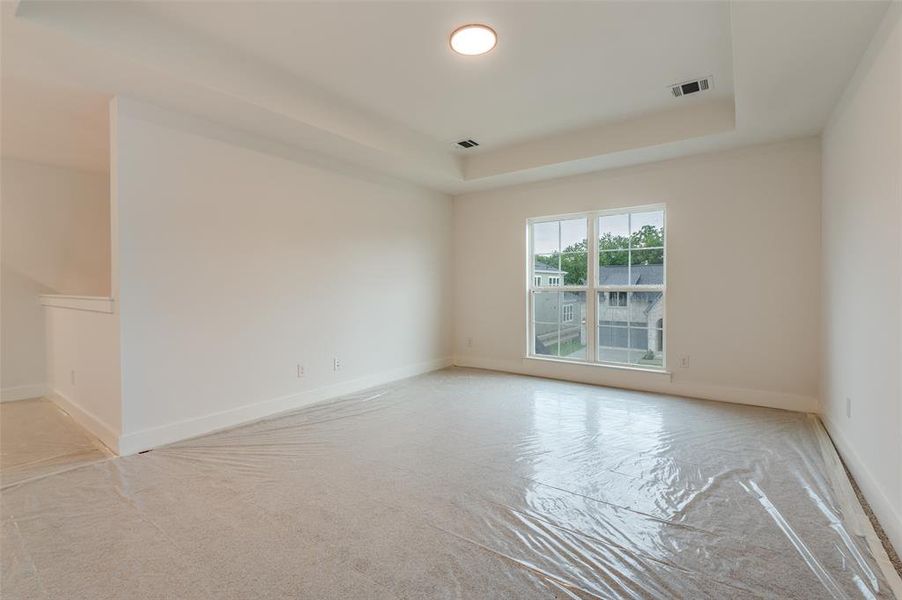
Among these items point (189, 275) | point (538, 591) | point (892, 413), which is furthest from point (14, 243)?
point (892, 413)

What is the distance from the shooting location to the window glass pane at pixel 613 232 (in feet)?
15.6

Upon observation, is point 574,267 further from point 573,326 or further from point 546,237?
point 573,326

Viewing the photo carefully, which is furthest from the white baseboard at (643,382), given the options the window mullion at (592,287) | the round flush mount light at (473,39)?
the round flush mount light at (473,39)

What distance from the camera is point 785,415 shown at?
364 cm

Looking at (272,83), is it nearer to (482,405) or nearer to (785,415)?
(482,405)

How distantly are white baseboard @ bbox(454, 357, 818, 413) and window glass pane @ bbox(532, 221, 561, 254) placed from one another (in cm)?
142

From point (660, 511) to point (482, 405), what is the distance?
6.75 feet

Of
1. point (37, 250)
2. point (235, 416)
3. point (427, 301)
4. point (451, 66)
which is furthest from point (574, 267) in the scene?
point (37, 250)

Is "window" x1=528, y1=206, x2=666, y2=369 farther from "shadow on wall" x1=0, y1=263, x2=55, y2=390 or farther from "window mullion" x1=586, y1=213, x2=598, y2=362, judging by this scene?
"shadow on wall" x1=0, y1=263, x2=55, y2=390

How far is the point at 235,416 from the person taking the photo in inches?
137

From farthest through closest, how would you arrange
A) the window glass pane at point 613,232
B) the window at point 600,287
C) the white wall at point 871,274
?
the window glass pane at point 613,232 < the window at point 600,287 < the white wall at point 871,274

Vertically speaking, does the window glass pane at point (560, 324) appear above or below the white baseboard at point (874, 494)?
above

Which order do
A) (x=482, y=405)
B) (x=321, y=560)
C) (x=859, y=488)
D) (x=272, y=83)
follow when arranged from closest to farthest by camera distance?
(x=321, y=560) → (x=859, y=488) → (x=272, y=83) → (x=482, y=405)

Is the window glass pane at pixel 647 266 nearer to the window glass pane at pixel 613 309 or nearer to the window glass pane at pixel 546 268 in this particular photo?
the window glass pane at pixel 613 309
